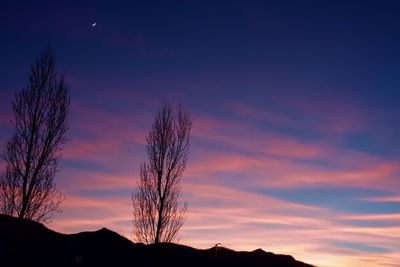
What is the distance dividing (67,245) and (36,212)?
29658 millimetres

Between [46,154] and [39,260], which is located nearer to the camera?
[46,154]

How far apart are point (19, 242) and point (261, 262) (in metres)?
35.2

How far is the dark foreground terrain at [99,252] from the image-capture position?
49.8 metres

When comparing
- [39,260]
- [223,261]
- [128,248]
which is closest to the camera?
[39,260]

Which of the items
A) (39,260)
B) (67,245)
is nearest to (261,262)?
Answer: (67,245)

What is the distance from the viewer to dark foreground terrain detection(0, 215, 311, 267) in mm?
49816

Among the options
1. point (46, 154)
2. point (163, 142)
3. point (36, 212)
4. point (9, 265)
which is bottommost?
point (9, 265)

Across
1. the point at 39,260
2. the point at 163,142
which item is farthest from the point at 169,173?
the point at 39,260

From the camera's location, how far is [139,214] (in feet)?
119

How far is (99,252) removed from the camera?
59.2m

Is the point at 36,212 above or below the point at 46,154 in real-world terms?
below

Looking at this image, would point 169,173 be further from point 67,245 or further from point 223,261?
point 223,261

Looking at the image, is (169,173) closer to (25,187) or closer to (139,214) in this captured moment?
(139,214)

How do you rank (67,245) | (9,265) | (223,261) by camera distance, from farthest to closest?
(223,261) < (67,245) < (9,265)
